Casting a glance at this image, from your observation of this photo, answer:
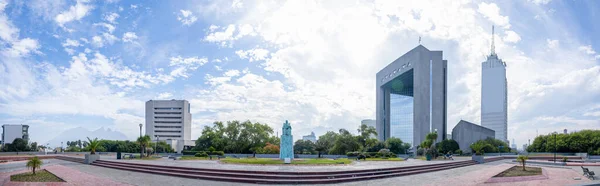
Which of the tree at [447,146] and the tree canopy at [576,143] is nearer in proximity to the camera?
the tree canopy at [576,143]

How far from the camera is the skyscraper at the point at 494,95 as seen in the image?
18762 cm

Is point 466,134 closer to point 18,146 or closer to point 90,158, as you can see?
point 90,158

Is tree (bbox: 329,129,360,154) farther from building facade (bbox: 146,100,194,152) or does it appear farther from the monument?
building facade (bbox: 146,100,194,152)

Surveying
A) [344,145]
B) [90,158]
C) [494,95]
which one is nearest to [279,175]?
[90,158]

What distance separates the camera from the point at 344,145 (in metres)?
54.4

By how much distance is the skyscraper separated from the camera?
188 meters

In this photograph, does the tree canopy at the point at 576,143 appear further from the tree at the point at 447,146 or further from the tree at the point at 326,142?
the tree at the point at 326,142

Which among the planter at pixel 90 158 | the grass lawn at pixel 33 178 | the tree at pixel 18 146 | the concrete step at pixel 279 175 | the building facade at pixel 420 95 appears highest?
the building facade at pixel 420 95

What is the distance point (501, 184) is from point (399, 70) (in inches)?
2657

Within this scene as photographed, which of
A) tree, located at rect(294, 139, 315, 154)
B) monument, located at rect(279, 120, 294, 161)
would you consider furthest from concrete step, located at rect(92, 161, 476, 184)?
tree, located at rect(294, 139, 315, 154)

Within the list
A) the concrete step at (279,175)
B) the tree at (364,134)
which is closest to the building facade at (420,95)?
the tree at (364,134)

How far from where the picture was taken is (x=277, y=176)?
18484 mm

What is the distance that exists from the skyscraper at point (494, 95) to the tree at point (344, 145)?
523ft

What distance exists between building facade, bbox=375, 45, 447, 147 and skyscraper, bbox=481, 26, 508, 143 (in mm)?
122790
